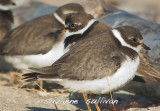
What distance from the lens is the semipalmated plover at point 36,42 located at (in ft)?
19.9

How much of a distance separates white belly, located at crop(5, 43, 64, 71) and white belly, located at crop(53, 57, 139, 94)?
1.69m

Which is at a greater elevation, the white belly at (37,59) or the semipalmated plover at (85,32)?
the semipalmated plover at (85,32)

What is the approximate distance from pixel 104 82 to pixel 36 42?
249cm

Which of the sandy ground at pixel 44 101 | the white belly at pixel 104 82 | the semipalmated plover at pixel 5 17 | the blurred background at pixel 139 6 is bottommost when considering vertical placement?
the sandy ground at pixel 44 101

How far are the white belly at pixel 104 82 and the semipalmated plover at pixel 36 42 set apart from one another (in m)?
1.86

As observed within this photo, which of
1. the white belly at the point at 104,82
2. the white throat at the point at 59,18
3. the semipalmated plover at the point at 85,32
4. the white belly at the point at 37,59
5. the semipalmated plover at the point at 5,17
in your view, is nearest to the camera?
the white belly at the point at 104,82

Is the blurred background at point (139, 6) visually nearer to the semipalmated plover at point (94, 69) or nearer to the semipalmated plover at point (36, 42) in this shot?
the semipalmated plover at point (36, 42)

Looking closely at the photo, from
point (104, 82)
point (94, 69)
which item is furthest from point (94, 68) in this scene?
point (104, 82)

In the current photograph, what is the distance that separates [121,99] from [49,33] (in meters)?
1.65

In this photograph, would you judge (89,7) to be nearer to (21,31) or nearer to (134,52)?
(21,31)

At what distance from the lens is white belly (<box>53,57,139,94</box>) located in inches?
157

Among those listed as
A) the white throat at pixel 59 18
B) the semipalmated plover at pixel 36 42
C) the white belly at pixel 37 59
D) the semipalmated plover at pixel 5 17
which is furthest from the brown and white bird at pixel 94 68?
the semipalmated plover at pixel 5 17

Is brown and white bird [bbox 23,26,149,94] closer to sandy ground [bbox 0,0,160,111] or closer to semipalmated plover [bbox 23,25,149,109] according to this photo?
semipalmated plover [bbox 23,25,149,109]

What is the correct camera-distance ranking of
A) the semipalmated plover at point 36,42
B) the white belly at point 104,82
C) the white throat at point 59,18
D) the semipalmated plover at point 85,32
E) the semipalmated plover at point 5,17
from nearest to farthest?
the white belly at point 104,82, the semipalmated plover at point 85,32, the semipalmated plover at point 36,42, the white throat at point 59,18, the semipalmated plover at point 5,17
